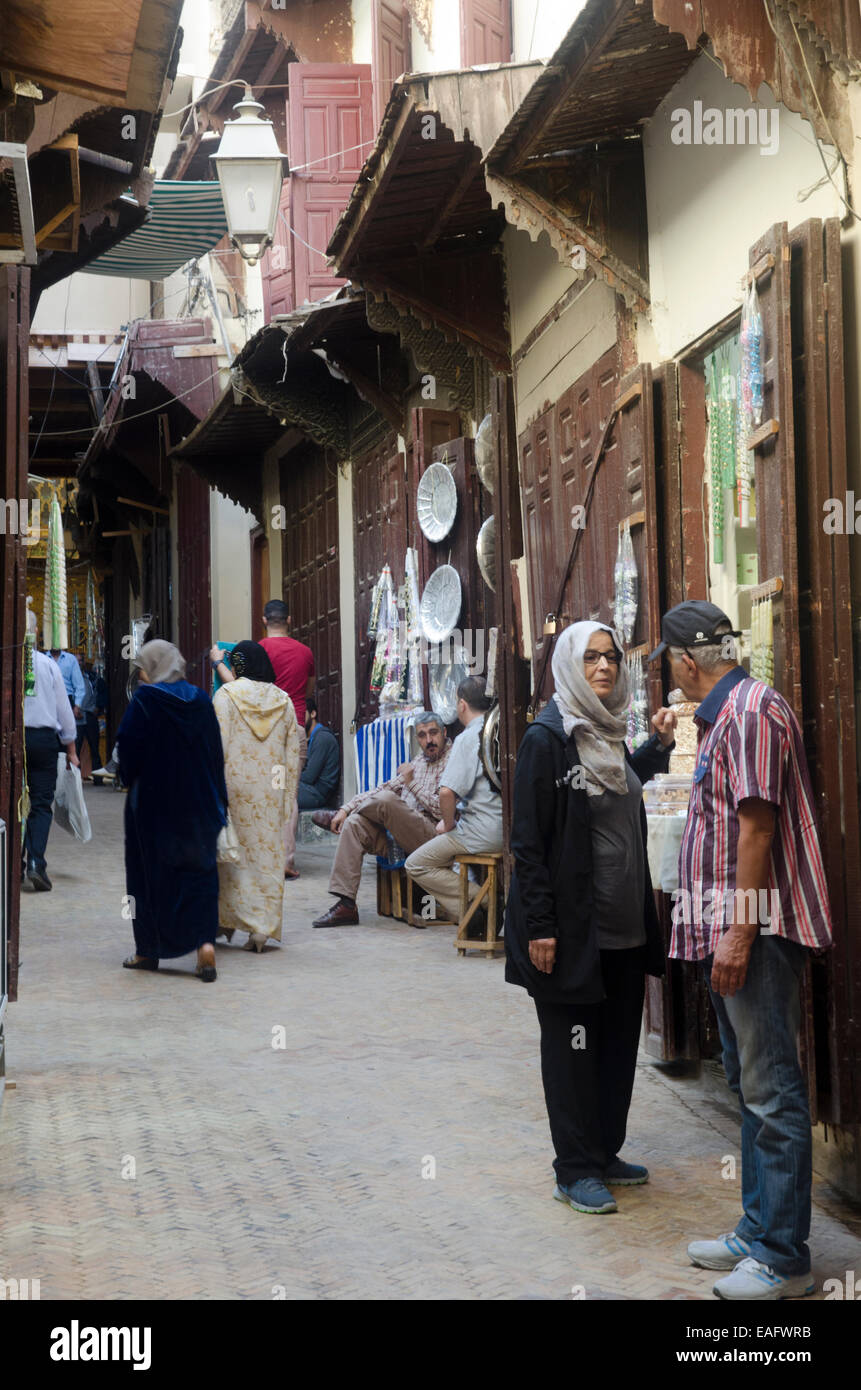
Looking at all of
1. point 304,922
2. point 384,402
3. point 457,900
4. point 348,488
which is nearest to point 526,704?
point 457,900

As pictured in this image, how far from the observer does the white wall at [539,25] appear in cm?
829

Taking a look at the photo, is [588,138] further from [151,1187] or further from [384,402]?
[384,402]

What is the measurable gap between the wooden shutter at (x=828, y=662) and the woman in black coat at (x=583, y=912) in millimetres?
595

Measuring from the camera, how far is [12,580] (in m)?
7.11

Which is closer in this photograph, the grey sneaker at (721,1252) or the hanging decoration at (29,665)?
the grey sneaker at (721,1252)

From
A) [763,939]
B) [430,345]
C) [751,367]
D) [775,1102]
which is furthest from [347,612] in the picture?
[775,1102]

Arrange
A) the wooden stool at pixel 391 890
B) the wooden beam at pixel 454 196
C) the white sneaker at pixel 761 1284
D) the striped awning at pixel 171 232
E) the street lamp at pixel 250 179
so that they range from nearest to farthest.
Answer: the white sneaker at pixel 761 1284 < the wooden beam at pixel 454 196 < the wooden stool at pixel 391 890 < the street lamp at pixel 250 179 < the striped awning at pixel 171 232

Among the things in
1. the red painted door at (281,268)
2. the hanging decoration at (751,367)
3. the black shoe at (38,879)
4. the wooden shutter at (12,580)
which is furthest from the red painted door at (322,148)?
the hanging decoration at (751,367)

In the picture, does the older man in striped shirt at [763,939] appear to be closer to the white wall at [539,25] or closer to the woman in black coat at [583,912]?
the woman in black coat at [583,912]

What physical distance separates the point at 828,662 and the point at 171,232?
8.96 meters

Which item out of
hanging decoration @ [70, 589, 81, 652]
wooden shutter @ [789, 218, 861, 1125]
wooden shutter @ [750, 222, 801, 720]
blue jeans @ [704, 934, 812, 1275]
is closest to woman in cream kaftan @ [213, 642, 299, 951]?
wooden shutter @ [750, 222, 801, 720]

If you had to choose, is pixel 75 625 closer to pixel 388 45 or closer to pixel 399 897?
pixel 388 45

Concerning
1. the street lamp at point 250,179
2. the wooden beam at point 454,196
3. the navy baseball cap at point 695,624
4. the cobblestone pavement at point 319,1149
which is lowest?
the cobblestone pavement at point 319,1149

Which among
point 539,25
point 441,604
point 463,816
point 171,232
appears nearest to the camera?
point 539,25
